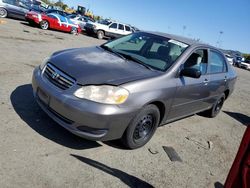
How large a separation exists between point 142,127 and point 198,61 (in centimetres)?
188

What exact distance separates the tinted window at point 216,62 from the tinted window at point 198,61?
12.0 inches

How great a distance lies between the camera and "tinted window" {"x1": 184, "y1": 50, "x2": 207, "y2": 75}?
504 centimetres

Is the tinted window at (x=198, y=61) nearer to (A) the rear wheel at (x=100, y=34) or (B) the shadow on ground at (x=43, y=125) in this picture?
(B) the shadow on ground at (x=43, y=125)

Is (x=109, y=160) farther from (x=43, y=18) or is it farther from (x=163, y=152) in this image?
(x=43, y=18)

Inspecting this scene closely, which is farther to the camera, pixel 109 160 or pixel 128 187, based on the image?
pixel 109 160

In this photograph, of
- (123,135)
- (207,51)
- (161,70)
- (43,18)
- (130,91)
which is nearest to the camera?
(130,91)

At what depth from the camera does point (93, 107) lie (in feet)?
12.0

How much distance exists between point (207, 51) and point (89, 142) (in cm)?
303

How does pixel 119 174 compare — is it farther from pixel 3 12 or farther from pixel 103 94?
pixel 3 12

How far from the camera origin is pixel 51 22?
20750mm

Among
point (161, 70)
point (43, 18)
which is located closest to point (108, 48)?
point (161, 70)

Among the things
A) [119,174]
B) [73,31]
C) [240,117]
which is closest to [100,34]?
[73,31]

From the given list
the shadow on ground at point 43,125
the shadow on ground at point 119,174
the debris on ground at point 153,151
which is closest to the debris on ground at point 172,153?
the debris on ground at point 153,151

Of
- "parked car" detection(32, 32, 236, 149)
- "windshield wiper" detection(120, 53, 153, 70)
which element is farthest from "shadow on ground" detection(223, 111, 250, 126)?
"windshield wiper" detection(120, 53, 153, 70)
